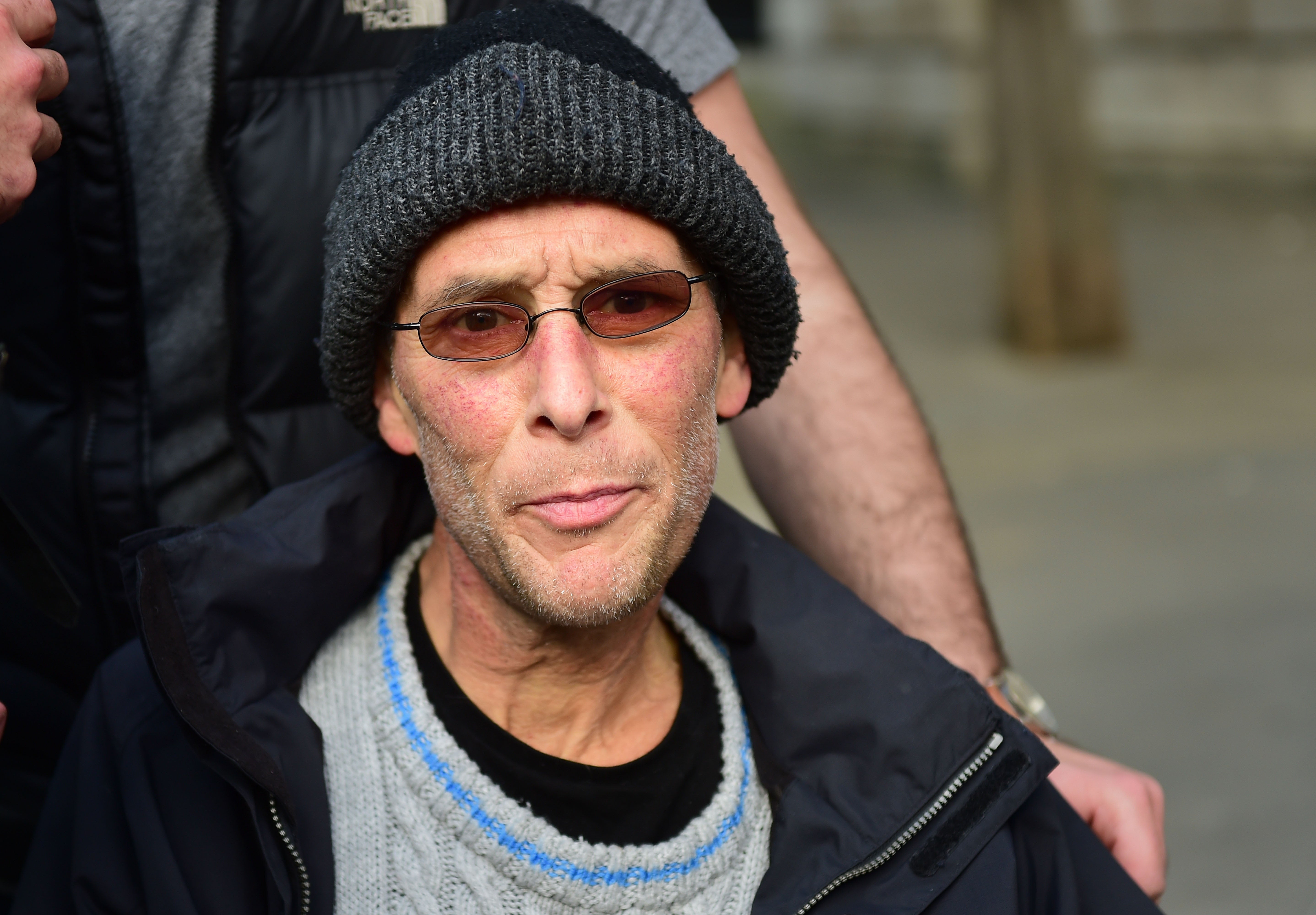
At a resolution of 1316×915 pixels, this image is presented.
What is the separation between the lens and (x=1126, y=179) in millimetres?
11742

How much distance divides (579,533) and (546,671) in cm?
28

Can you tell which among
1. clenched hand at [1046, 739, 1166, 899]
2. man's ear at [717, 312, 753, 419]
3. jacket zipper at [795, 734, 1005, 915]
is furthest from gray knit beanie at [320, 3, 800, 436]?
clenched hand at [1046, 739, 1166, 899]

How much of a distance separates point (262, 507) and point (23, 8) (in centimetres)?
68

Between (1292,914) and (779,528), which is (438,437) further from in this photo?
(1292,914)

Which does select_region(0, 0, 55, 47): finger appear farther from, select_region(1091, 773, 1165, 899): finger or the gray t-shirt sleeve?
select_region(1091, 773, 1165, 899): finger

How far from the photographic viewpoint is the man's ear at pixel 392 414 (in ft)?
6.33

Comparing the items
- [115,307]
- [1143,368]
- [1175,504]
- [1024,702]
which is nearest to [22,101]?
[115,307]

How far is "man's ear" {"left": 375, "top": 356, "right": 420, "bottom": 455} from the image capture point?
6.33 ft

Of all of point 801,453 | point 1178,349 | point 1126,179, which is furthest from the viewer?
point 1126,179

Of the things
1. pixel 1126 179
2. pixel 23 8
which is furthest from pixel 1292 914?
pixel 1126 179

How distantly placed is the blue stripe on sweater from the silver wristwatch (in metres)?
0.51

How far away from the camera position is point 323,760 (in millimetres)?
1815

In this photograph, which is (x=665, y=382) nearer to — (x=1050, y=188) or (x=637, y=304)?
(x=637, y=304)

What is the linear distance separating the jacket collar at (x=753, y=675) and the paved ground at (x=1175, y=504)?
7.26ft
